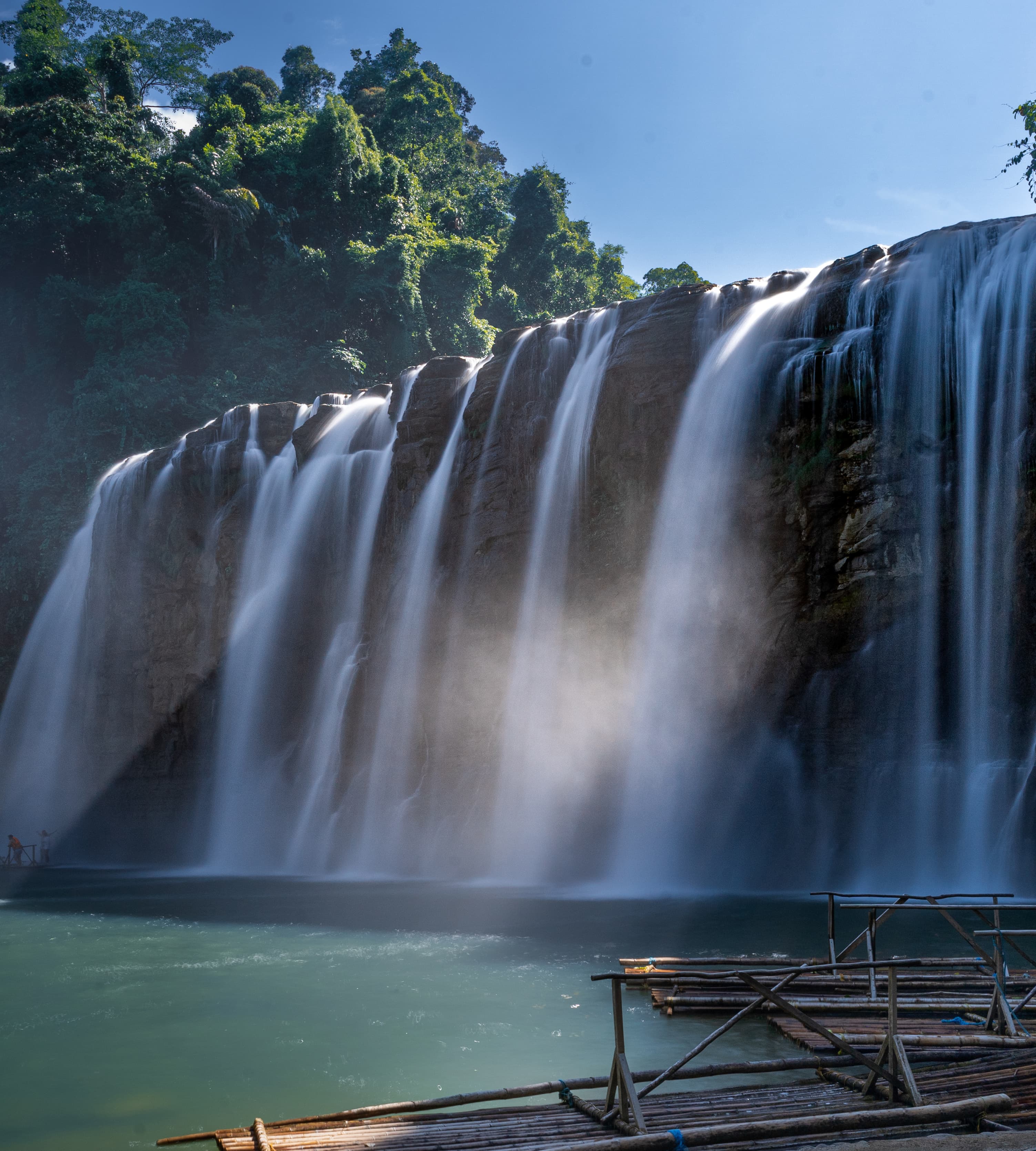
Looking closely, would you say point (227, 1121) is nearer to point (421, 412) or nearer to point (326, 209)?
point (421, 412)

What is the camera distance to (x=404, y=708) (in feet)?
73.0

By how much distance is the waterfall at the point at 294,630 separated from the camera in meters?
24.7

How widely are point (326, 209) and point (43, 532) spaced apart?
781 inches

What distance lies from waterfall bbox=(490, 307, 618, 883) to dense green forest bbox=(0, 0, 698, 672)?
76.4 feet

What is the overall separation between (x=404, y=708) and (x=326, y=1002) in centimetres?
1256

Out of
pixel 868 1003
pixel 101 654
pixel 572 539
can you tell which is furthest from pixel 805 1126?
pixel 101 654

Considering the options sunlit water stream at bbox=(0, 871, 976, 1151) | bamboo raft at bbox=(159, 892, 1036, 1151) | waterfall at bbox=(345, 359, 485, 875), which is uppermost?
waterfall at bbox=(345, 359, 485, 875)

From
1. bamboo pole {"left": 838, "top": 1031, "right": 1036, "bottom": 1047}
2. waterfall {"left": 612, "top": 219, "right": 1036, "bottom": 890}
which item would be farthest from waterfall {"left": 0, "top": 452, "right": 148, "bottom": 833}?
bamboo pole {"left": 838, "top": 1031, "right": 1036, "bottom": 1047}

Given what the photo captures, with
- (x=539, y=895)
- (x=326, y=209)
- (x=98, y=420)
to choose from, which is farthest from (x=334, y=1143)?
(x=326, y=209)

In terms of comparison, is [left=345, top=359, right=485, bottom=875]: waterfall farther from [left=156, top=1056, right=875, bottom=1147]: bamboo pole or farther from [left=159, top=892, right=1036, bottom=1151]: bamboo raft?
[left=156, top=1056, right=875, bottom=1147]: bamboo pole

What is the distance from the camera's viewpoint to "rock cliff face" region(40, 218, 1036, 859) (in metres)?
16.6

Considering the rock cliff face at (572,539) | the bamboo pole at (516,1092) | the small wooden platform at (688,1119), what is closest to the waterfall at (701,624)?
the rock cliff face at (572,539)

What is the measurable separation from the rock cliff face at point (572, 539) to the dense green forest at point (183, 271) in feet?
40.0

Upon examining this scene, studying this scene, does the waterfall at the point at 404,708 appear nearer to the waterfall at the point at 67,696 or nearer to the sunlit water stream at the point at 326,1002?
the sunlit water stream at the point at 326,1002
